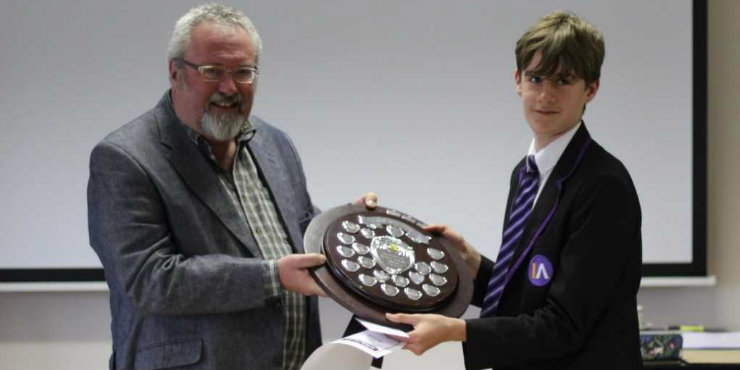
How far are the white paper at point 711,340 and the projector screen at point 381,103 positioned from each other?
0.32m

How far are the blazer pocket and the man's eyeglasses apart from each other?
71 cm

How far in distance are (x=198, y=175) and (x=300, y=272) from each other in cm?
41

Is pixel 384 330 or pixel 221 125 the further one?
pixel 221 125

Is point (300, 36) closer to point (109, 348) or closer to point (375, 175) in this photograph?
point (375, 175)

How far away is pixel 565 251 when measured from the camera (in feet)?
6.93

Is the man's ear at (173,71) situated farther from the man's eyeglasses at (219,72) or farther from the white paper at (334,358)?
the white paper at (334,358)

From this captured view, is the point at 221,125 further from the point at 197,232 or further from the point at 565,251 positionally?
the point at 565,251

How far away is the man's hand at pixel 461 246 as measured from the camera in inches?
104

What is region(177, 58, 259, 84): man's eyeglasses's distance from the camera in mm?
2383

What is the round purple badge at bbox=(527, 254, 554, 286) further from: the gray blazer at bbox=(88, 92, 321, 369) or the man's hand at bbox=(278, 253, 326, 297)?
the gray blazer at bbox=(88, 92, 321, 369)

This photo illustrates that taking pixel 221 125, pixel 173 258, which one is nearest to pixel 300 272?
A: pixel 173 258

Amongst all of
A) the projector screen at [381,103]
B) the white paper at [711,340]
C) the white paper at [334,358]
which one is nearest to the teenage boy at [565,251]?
the white paper at [334,358]

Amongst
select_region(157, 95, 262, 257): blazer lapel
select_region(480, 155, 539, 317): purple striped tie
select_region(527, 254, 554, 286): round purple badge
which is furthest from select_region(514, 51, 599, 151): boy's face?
select_region(157, 95, 262, 257): blazer lapel

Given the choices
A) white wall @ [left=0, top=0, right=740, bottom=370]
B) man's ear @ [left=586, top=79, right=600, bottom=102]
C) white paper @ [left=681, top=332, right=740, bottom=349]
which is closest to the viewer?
man's ear @ [left=586, top=79, right=600, bottom=102]
